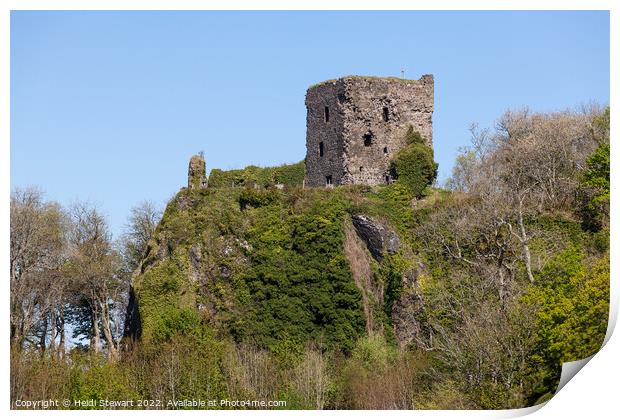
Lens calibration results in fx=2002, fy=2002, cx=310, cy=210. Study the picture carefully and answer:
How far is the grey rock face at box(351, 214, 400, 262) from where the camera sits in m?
76.5

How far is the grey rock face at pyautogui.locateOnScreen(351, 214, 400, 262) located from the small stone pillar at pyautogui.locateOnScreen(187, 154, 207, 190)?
21.5 ft

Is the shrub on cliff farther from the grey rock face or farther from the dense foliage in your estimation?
the dense foliage

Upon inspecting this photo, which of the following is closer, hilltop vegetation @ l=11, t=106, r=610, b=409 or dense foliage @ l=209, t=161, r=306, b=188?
hilltop vegetation @ l=11, t=106, r=610, b=409

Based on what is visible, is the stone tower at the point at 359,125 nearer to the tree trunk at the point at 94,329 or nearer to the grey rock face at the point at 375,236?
the grey rock face at the point at 375,236

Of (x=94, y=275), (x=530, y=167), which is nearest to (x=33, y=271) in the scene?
(x=94, y=275)

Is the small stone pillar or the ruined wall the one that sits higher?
the ruined wall

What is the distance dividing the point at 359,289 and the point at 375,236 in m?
2.87

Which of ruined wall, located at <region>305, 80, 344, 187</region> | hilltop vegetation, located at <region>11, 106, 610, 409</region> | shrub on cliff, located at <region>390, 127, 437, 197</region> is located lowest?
hilltop vegetation, located at <region>11, 106, 610, 409</region>

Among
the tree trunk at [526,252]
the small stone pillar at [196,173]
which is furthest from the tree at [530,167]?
the small stone pillar at [196,173]

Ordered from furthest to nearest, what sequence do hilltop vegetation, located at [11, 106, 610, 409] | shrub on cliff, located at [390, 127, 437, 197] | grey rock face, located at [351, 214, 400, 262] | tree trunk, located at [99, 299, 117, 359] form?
tree trunk, located at [99, 299, 117, 359] → shrub on cliff, located at [390, 127, 437, 197] → grey rock face, located at [351, 214, 400, 262] → hilltop vegetation, located at [11, 106, 610, 409]

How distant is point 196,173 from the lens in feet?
261

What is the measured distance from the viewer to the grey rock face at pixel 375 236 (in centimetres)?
7650

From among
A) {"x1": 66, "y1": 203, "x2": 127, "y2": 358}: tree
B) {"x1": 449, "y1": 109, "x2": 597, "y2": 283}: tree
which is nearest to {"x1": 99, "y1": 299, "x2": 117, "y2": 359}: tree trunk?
{"x1": 66, "y1": 203, "x2": 127, "y2": 358}: tree

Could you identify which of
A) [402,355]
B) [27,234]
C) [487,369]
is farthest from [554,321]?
[27,234]
